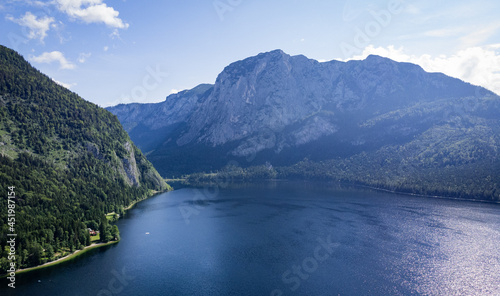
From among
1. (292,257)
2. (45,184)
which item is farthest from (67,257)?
(292,257)

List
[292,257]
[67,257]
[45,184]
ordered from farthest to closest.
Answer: [45,184]
[292,257]
[67,257]

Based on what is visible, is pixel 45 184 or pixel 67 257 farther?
pixel 45 184

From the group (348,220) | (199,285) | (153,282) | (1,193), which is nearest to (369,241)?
(348,220)

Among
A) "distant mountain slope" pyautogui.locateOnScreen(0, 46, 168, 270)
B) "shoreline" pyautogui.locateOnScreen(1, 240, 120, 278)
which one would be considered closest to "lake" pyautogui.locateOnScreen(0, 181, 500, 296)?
"shoreline" pyautogui.locateOnScreen(1, 240, 120, 278)

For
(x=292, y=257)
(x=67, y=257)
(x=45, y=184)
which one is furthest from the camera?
(x=45, y=184)

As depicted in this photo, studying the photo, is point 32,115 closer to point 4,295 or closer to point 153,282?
point 4,295

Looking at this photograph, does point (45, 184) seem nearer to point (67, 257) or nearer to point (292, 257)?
point (67, 257)

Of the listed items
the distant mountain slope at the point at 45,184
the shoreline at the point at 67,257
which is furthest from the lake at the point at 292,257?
the distant mountain slope at the point at 45,184

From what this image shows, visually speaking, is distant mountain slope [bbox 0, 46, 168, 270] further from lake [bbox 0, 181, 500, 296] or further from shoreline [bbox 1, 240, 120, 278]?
lake [bbox 0, 181, 500, 296]
